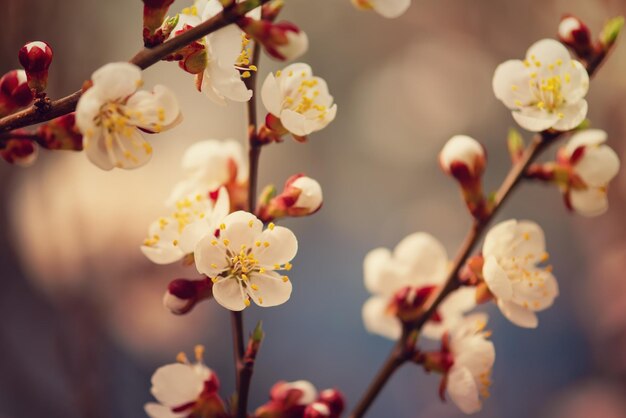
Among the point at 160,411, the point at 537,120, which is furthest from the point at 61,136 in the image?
the point at 537,120

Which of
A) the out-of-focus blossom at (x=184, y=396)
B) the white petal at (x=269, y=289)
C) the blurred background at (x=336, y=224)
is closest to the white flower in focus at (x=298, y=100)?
the white petal at (x=269, y=289)

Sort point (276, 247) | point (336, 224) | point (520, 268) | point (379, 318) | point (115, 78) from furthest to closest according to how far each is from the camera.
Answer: point (336, 224), point (379, 318), point (520, 268), point (276, 247), point (115, 78)

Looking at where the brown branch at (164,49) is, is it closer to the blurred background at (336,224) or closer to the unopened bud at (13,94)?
the unopened bud at (13,94)

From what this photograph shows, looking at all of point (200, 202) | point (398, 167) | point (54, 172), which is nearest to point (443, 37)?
point (398, 167)

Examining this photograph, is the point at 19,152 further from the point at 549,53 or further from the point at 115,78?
the point at 549,53

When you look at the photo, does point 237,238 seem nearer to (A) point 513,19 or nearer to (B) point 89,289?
(B) point 89,289

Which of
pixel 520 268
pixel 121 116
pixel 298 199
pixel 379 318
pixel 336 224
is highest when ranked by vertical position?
pixel 121 116
